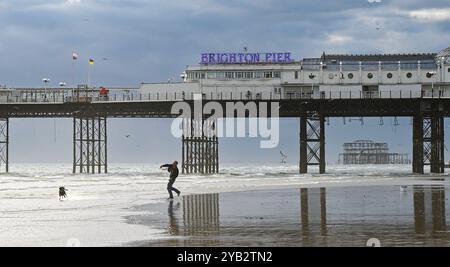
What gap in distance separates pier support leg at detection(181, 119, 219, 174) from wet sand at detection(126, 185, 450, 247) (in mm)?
43622

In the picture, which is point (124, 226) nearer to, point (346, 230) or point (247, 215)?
point (247, 215)

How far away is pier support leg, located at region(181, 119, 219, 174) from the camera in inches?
2788

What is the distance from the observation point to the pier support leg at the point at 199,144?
7081 centimetres

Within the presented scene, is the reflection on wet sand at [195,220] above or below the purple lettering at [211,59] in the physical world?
below

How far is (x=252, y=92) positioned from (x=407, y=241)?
199 ft

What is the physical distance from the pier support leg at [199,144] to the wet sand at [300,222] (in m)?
43.6

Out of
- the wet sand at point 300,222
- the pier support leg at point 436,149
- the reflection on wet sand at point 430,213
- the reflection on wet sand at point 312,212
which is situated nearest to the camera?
the wet sand at point 300,222

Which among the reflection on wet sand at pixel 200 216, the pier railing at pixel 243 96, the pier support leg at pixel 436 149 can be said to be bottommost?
the reflection on wet sand at pixel 200 216

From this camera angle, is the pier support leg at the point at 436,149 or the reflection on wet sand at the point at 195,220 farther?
the pier support leg at the point at 436,149

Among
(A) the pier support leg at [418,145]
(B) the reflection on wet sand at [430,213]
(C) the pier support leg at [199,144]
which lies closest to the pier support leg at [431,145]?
(A) the pier support leg at [418,145]

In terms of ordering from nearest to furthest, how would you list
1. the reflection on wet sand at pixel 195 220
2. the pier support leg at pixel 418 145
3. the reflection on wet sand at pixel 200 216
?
the reflection on wet sand at pixel 195 220 < the reflection on wet sand at pixel 200 216 < the pier support leg at pixel 418 145

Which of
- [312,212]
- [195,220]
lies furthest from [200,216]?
[312,212]

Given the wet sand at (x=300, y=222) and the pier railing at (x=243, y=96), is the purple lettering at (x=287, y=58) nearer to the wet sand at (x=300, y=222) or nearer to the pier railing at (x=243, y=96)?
the pier railing at (x=243, y=96)

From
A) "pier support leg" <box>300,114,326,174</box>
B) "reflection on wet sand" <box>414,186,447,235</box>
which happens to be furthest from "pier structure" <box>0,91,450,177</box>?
"reflection on wet sand" <box>414,186,447,235</box>
